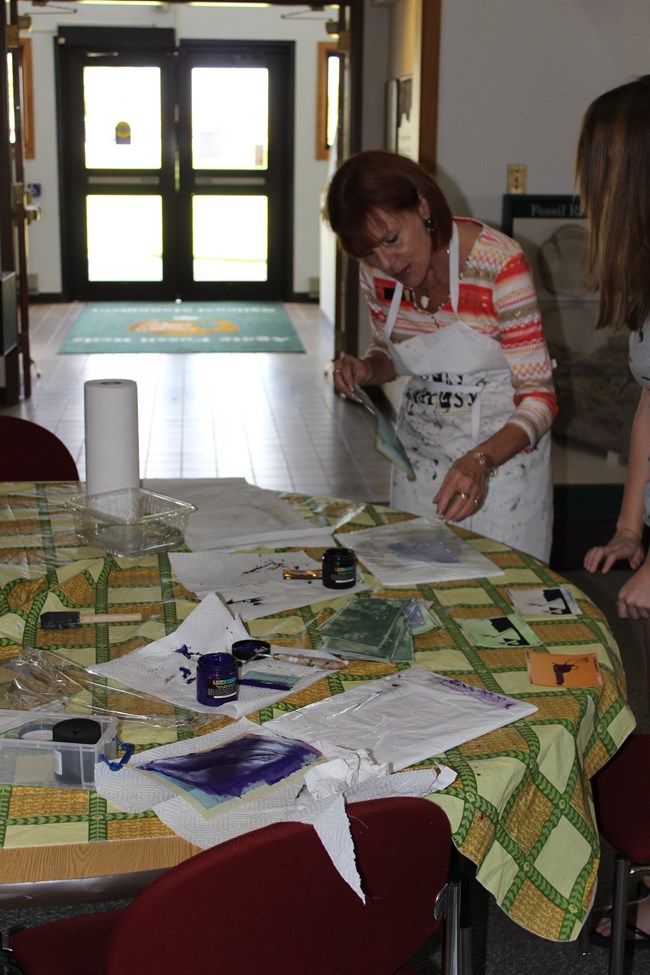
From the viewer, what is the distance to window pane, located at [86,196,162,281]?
1107 cm

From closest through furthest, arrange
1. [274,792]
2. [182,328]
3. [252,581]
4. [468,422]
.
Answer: [274,792] → [252,581] → [468,422] → [182,328]

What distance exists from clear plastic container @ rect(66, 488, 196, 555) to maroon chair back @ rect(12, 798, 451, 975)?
1123 mm

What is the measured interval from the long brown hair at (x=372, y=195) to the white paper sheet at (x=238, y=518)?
60cm

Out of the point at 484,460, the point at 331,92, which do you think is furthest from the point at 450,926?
the point at 331,92

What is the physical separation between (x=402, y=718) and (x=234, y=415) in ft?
17.6

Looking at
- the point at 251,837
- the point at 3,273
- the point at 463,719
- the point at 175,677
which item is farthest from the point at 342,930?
the point at 3,273

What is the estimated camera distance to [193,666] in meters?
1.72

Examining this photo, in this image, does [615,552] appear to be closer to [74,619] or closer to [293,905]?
[74,619]

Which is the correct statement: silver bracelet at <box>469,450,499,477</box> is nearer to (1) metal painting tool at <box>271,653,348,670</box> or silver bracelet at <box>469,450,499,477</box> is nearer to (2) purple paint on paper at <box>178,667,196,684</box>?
(1) metal painting tool at <box>271,653,348,670</box>

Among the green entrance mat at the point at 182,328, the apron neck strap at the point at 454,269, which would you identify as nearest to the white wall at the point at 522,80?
the apron neck strap at the point at 454,269

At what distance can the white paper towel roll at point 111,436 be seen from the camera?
7.81 ft

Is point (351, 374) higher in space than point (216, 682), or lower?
higher

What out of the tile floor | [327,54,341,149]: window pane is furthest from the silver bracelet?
[327,54,341,149]: window pane

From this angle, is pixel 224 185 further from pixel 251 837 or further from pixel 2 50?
pixel 251 837
